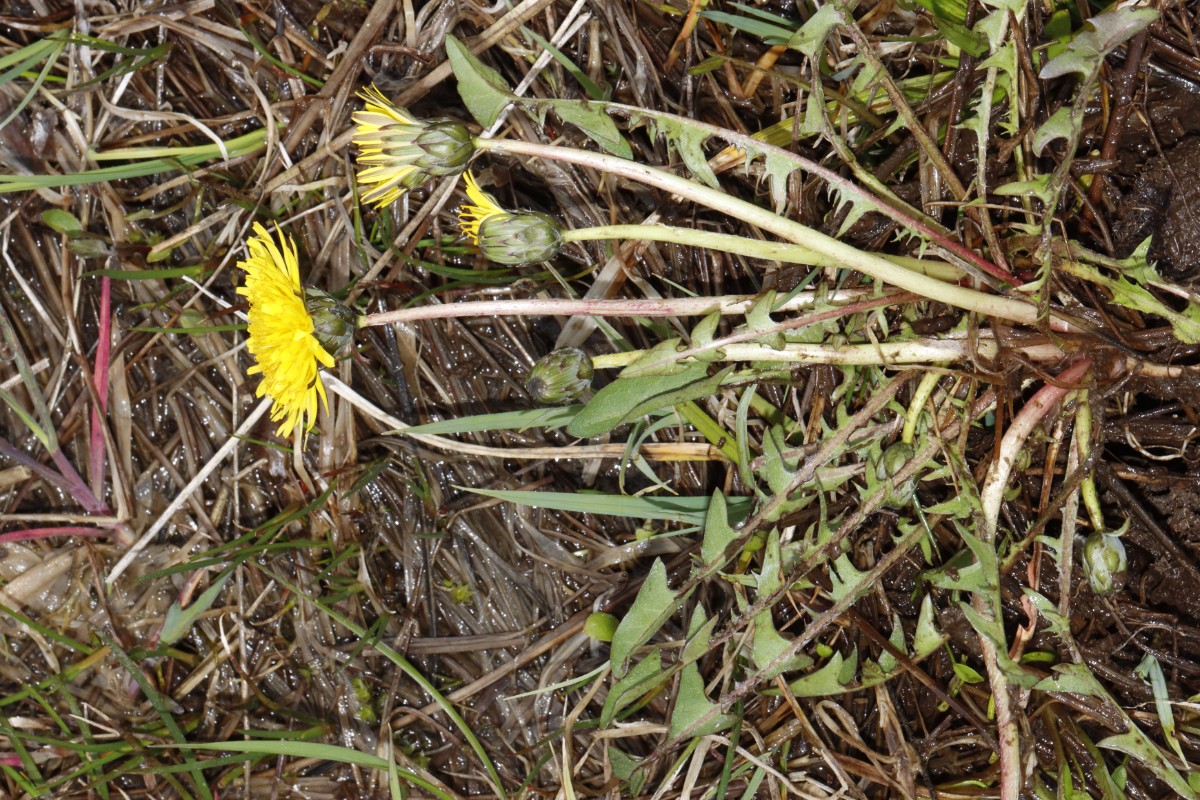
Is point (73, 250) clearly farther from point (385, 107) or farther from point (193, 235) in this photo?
point (385, 107)

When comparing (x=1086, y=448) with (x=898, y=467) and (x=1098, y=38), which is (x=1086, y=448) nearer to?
(x=898, y=467)

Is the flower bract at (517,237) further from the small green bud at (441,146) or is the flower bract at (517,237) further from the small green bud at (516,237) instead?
the small green bud at (441,146)

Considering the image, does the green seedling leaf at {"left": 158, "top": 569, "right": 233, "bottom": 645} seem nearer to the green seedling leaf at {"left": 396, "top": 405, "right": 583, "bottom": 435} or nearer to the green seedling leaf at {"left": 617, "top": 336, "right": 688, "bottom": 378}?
the green seedling leaf at {"left": 396, "top": 405, "right": 583, "bottom": 435}

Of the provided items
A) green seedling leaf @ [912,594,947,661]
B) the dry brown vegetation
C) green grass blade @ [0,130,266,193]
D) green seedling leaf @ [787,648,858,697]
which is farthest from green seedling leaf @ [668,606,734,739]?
green grass blade @ [0,130,266,193]

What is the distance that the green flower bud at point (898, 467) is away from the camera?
130cm

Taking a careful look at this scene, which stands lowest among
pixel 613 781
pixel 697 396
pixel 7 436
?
pixel 613 781

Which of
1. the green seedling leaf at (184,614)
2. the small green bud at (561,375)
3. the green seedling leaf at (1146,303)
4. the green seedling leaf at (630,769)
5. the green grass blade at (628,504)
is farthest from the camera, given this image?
the green seedling leaf at (184,614)

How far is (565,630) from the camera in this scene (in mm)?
1677

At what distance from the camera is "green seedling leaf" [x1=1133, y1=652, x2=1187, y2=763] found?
1.30 meters

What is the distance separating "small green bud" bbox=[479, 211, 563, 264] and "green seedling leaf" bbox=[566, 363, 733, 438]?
247mm

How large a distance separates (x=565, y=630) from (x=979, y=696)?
0.80 metres

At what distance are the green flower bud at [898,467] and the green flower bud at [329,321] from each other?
91cm

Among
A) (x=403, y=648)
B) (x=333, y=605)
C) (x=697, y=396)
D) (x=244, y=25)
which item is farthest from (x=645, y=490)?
(x=244, y=25)

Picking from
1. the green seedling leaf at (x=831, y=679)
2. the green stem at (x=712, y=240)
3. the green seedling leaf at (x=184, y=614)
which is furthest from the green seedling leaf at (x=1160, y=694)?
the green seedling leaf at (x=184, y=614)
